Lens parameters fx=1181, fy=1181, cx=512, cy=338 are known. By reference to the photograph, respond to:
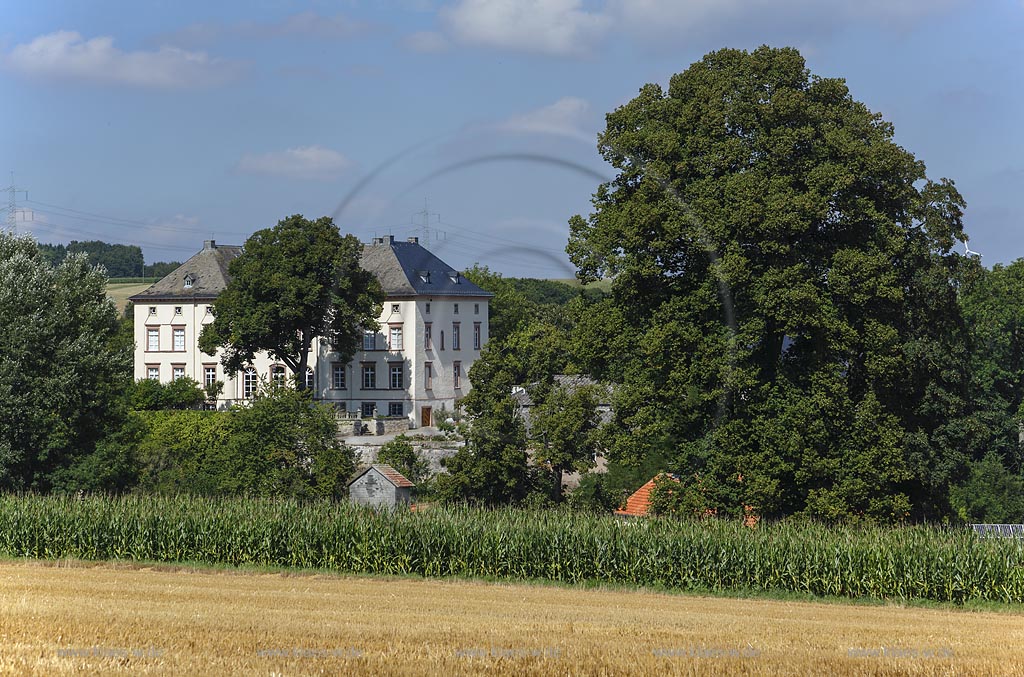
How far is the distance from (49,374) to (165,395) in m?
33.8

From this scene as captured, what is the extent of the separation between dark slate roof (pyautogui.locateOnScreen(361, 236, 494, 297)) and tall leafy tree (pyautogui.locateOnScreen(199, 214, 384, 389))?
31.7 feet

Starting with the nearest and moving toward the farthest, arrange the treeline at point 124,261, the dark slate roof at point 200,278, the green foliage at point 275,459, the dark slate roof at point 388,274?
the green foliage at point 275,459 → the dark slate roof at point 388,274 → the dark slate roof at point 200,278 → the treeline at point 124,261

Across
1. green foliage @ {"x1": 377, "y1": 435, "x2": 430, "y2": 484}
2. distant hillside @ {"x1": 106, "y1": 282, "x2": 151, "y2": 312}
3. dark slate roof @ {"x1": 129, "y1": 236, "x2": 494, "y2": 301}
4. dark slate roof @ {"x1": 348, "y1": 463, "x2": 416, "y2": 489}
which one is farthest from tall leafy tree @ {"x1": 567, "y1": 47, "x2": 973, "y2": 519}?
distant hillside @ {"x1": 106, "y1": 282, "x2": 151, "y2": 312}

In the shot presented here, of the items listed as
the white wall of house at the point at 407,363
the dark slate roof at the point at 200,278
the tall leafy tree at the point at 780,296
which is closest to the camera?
the tall leafy tree at the point at 780,296

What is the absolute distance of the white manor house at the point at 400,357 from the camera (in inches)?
3504

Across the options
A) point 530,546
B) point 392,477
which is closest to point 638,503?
point 392,477

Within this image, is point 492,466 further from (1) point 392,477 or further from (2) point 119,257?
(2) point 119,257

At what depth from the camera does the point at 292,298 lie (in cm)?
7762

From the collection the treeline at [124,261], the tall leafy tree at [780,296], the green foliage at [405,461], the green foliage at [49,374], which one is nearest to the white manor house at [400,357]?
the green foliage at [405,461]

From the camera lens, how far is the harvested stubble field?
15.3m

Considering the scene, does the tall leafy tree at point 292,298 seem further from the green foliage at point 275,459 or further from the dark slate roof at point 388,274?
the green foliage at point 275,459

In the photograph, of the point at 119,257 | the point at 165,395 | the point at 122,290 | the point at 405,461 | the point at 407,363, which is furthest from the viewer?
the point at 119,257

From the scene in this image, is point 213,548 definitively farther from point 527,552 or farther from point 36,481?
point 36,481

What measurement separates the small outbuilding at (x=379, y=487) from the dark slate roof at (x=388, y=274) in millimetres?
43836
